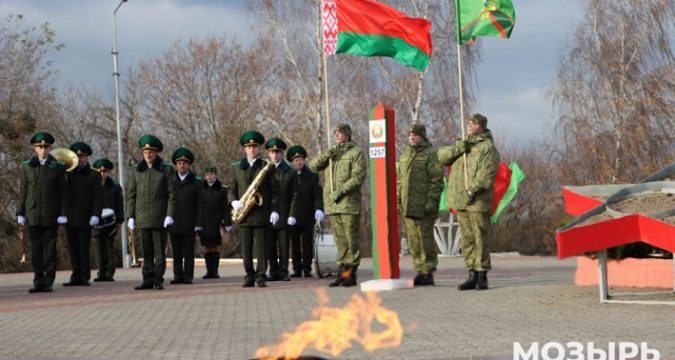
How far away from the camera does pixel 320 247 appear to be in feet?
59.2

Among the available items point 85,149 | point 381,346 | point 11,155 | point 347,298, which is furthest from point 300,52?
point 381,346

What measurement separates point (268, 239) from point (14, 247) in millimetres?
17418

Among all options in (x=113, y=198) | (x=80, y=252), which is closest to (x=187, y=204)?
(x=80, y=252)

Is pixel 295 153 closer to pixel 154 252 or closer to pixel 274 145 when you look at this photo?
pixel 274 145

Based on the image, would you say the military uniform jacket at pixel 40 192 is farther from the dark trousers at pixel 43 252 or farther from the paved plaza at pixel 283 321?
the paved plaza at pixel 283 321

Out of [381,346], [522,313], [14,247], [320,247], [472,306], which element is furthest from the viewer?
[14,247]

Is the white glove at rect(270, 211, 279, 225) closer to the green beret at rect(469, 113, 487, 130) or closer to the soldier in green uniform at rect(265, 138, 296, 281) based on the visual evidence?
the soldier in green uniform at rect(265, 138, 296, 281)

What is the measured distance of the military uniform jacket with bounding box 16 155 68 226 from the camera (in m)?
16.6

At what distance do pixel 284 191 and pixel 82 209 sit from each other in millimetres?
3223

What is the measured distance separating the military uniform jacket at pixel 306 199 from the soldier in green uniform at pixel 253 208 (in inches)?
67.8

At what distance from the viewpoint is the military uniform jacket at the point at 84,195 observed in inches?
719

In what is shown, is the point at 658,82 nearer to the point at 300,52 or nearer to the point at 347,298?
the point at 300,52

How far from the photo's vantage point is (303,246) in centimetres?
1942

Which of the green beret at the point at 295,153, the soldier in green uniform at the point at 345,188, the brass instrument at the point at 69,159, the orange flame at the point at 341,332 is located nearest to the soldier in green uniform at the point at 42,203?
the brass instrument at the point at 69,159
